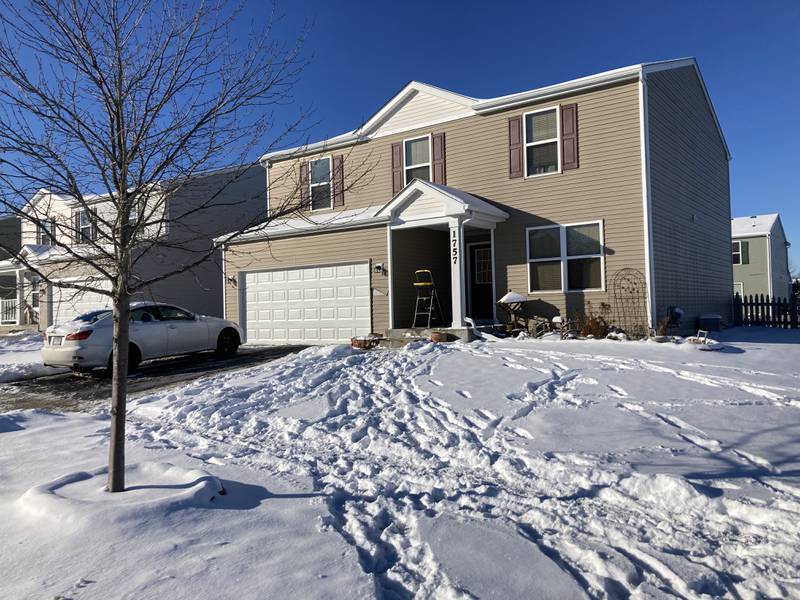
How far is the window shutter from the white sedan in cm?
526

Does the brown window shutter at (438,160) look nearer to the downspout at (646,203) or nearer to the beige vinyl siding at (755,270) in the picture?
the downspout at (646,203)

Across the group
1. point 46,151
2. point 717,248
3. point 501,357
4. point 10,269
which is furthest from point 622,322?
point 10,269

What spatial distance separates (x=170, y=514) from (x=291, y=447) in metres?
2.06

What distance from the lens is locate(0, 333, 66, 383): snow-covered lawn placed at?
11.2 meters

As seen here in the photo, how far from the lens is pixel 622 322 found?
38.4ft

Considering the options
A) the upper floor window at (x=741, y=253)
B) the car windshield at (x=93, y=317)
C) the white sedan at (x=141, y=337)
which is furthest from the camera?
the upper floor window at (x=741, y=253)

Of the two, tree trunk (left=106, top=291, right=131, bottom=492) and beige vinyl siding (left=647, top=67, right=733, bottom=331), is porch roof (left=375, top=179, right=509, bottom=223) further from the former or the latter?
tree trunk (left=106, top=291, right=131, bottom=492)

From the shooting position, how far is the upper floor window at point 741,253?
28663 millimetres

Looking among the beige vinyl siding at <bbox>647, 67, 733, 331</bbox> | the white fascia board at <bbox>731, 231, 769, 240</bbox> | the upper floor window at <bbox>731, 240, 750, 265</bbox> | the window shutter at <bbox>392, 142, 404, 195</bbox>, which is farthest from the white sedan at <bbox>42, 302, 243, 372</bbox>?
the upper floor window at <bbox>731, 240, 750, 265</bbox>

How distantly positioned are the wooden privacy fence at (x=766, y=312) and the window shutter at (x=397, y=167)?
11.4 meters

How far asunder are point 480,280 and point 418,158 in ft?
11.2

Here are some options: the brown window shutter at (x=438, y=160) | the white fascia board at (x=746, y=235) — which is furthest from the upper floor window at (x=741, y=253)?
the brown window shutter at (x=438, y=160)

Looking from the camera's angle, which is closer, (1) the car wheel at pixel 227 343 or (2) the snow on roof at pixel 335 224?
(1) the car wheel at pixel 227 343

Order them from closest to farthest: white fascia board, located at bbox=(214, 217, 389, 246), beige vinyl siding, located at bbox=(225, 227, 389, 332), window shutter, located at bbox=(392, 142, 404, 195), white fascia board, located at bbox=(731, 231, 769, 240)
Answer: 1. white fascia board, located at bbox=(214, 217, 389, 246)
2. beige vinyl siding, located at bbox=(225, 227, 389, 332)
3. window shutter, located at bbox=(392, 142, 404, 195)
4. white fascia board, located at bbox=(731, 231, 769, 240)
